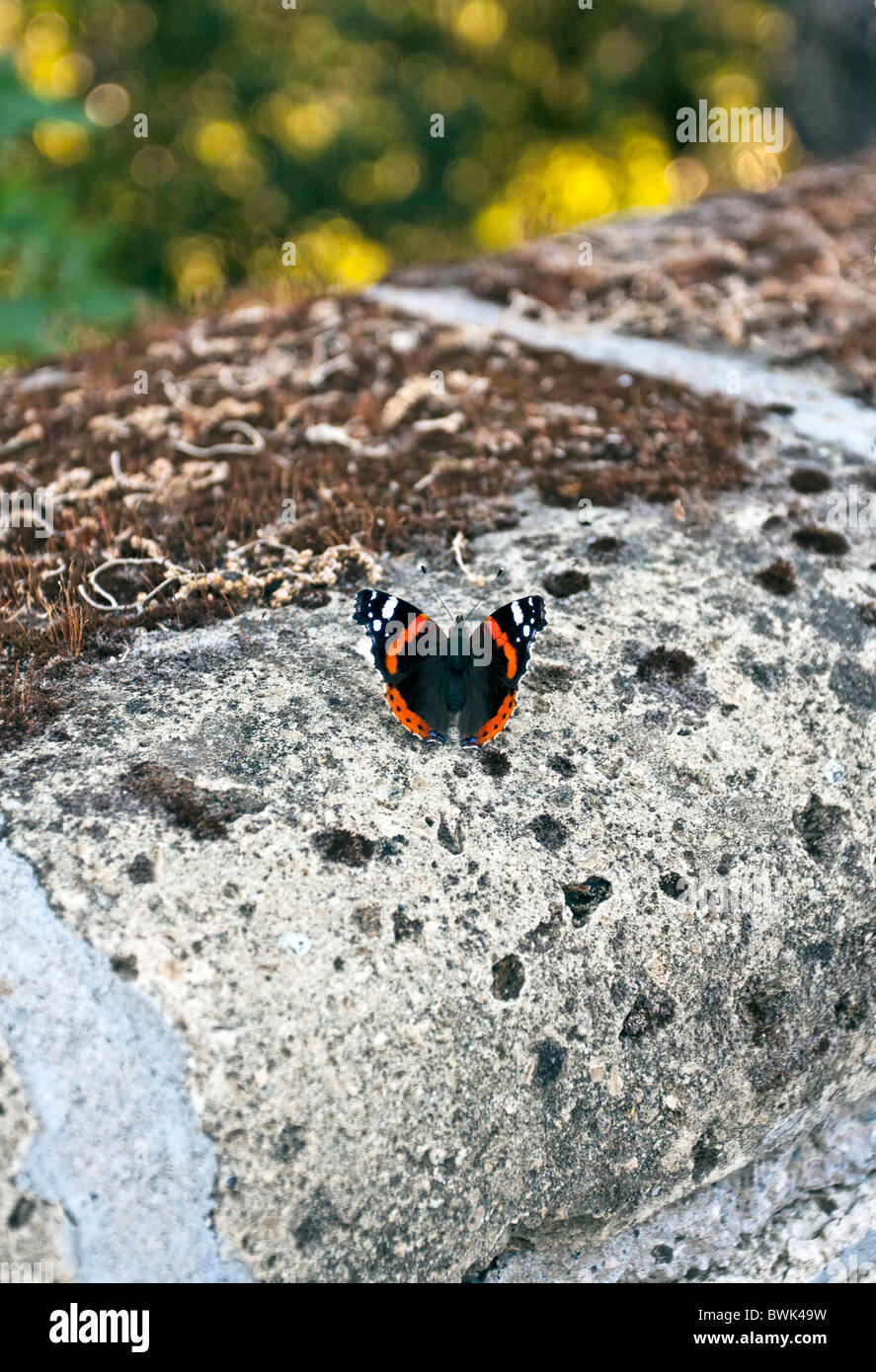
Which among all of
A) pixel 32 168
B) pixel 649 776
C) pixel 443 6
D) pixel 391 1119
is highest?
pixel 443 6

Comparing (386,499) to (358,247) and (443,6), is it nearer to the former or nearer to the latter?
(358,247)

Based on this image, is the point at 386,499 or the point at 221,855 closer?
the point at 221,855

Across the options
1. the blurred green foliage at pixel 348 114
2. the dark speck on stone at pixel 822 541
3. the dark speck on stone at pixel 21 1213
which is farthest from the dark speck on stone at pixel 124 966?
the blurred green foliage at pixel 348 114

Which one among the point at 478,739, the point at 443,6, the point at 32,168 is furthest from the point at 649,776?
the point at 443,6

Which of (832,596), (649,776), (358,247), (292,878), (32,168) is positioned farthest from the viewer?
(358,247)

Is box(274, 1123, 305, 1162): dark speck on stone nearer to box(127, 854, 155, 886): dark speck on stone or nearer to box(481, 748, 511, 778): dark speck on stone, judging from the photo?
box(127, 854, 155, 886): dark speck on stone

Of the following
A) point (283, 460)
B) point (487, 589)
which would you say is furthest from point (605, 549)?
point (283, 460)

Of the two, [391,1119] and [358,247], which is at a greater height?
[358,247]

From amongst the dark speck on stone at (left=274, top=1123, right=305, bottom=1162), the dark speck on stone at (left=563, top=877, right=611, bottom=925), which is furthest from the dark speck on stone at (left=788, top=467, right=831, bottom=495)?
the dark speck on stone at (left=274, top=1123, right=305, bottom=1162)
